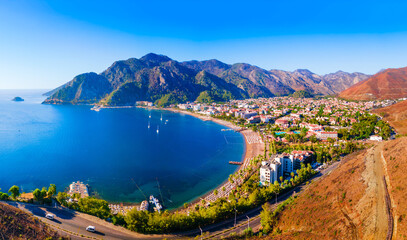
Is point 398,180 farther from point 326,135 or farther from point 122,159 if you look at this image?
point 122,159

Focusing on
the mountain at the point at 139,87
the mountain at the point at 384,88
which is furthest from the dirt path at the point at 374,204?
the mountain at the point at 384,88

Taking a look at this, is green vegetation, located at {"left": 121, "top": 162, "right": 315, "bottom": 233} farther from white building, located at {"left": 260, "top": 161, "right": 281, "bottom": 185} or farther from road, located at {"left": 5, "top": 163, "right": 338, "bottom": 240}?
white building, located at {"left": 260, "top": 161, "right": 281, "bottom": 185}

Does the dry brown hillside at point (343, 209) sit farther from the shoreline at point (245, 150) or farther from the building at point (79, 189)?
the building at point (79, 189)

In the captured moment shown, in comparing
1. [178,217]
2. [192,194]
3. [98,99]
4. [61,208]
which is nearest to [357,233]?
[178,217]

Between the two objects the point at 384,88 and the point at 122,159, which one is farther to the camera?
the point at 384,88

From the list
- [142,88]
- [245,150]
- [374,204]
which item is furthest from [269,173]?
[142,88]
